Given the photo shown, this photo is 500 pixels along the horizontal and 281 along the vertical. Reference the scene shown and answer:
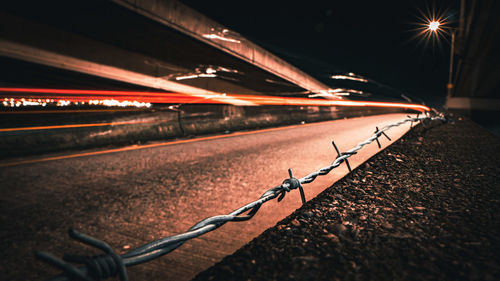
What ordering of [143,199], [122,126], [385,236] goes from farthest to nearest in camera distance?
[122,126] → [143,199] → [385,236]

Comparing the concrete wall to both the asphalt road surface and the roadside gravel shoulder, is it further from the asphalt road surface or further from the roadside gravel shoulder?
the roadside gravel shoulder

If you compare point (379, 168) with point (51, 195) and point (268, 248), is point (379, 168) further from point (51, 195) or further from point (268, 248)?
point (51, 195)

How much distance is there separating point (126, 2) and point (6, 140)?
7625 mm

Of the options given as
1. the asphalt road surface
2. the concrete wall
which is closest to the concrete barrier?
the asphalt road surface

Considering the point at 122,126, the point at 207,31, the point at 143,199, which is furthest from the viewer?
the point at 207,31

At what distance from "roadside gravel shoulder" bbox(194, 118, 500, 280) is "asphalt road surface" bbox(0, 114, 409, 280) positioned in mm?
1123

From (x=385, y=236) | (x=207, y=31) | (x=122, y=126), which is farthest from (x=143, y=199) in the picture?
(x=207, y=31)

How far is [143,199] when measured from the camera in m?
3.80

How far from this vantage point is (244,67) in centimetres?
2162

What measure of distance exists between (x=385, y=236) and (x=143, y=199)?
3.25 meters

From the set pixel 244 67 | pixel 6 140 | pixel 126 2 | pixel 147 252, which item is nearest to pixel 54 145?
pixel 6 140

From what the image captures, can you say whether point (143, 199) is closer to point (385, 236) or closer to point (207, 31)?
point (385, 236)

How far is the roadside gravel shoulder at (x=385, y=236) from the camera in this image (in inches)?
42.8

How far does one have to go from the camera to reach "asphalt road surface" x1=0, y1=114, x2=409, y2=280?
2.49 metres
